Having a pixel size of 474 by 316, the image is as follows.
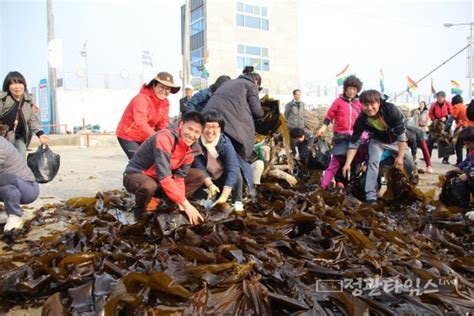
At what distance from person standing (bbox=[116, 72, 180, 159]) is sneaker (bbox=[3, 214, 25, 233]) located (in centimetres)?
138

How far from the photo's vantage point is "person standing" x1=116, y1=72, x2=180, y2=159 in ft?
14.6

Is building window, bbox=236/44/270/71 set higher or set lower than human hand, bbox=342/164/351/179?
higher

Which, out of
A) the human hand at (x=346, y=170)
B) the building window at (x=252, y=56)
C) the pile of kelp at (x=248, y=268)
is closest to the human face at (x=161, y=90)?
the pile of kelp at (x=248, y=268)

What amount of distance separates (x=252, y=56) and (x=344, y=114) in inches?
1362

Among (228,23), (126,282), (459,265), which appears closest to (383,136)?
(459,265)

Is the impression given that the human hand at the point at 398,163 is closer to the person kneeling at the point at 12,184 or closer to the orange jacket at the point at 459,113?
the person kneeling at the point at 12,184

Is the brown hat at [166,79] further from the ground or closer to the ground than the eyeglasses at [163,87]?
further from the ground

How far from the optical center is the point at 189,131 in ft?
11.2

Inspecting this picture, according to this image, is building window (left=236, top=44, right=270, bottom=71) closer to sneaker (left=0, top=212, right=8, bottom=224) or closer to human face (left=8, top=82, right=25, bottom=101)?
human face (left=8, top=82, right=25, bottom=101)

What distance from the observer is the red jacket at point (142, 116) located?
449 centimetres

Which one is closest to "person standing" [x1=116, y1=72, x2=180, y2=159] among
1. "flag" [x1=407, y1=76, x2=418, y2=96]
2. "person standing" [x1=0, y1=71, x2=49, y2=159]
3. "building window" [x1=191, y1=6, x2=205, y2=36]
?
"person standing" [x1=0, y1=71, x2=49, y2=159]

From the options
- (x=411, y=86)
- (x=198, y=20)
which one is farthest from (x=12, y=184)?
(x=198, y=20)

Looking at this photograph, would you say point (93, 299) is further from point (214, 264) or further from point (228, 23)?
point (228, 23)

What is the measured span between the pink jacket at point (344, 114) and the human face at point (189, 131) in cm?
268
